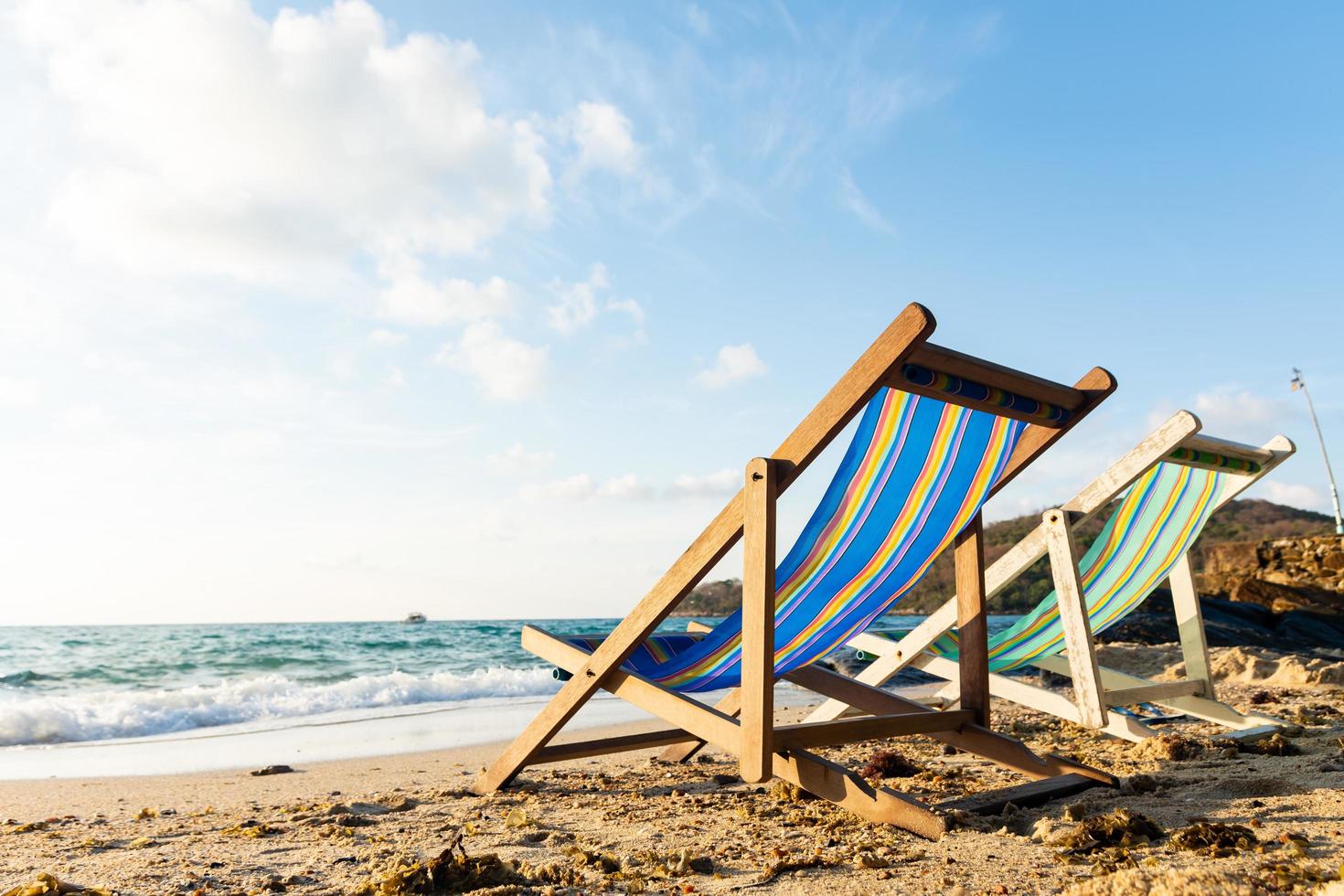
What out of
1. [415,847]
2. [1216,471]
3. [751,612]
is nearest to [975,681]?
[751,612]

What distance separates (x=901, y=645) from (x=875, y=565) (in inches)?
55.8

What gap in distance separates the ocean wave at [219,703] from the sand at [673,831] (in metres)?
2.98

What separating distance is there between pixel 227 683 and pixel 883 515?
11.6 meters

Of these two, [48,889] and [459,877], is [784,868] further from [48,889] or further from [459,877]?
[48,889]

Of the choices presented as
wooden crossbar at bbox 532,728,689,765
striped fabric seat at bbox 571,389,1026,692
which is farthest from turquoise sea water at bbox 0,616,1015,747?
striped fabric seat at bbox 571,389,1026,692

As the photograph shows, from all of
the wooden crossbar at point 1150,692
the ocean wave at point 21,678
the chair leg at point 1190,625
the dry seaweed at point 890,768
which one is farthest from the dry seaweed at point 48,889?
the ocean wave at point 21,678

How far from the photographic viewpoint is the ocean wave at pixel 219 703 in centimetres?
704

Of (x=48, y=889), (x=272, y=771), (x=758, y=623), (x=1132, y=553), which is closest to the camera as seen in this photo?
(x=48, y=889)

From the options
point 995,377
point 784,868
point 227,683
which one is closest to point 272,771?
point 784,868

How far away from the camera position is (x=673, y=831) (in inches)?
115

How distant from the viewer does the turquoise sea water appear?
295 inches

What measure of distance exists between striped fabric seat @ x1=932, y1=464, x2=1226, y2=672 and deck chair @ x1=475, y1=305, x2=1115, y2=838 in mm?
1083

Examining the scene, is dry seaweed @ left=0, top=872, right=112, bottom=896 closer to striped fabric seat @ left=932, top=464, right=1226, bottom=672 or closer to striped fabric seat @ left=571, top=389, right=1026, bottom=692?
striped fabric seat @ left=571, top=389, right=1026, bottom=692

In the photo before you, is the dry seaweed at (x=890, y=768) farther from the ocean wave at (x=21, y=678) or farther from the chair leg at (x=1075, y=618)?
the ocean wave at (x=21, y=678)
